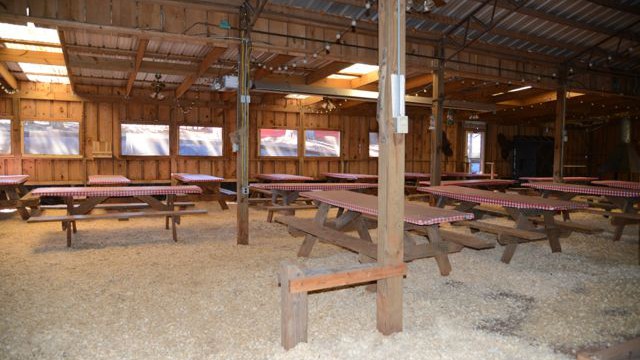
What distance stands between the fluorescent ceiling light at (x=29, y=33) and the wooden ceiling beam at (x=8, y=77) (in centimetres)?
169

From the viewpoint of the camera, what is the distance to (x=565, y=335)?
291 centimetres

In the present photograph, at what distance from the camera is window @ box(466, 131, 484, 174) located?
17.4 metres

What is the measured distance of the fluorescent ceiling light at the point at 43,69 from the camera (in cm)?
949

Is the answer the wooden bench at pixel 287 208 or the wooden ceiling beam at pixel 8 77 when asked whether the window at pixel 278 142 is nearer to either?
the wooden bench at pixel 287 208

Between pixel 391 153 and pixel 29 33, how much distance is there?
7.29 meters

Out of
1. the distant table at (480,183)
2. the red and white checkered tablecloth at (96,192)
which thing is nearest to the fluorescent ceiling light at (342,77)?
the distant table at (480,183)

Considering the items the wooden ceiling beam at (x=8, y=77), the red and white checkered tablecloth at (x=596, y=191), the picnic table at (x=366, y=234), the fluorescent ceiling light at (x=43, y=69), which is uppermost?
the fluorescent ceiling light at (x=43, y=69)

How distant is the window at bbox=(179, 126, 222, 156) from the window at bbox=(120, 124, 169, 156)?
461 mm

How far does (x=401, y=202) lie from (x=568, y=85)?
30.4 feet

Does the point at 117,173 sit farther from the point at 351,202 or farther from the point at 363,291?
the point at 363,291

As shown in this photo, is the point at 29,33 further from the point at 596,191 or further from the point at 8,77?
the point at 596,191

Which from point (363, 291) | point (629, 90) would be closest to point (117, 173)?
point (363, 291)

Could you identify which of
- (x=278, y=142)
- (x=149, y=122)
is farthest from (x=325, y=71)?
(x=149, y=122)

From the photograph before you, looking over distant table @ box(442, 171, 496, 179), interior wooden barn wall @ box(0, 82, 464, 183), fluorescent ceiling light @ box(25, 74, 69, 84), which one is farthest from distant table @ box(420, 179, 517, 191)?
fluorescent ceiling light @ box(25, 74, 69, 84)
